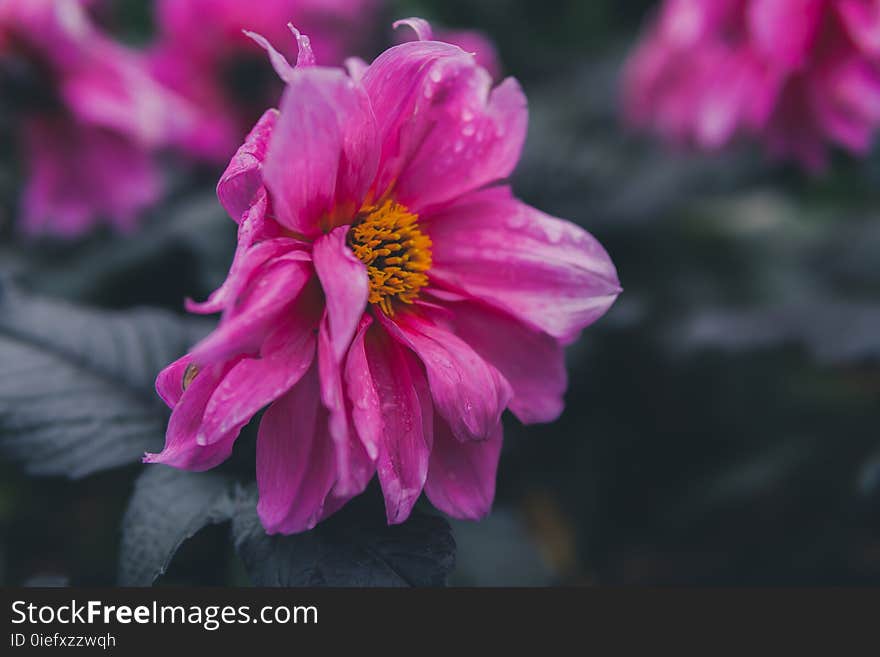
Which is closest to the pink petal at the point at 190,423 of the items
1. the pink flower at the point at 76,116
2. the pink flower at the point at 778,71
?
the pink flower at the point at 76,116

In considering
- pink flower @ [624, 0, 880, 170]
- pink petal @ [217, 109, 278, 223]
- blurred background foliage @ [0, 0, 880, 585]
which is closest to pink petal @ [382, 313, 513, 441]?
pink petal @ [217, 109, 278, 223]

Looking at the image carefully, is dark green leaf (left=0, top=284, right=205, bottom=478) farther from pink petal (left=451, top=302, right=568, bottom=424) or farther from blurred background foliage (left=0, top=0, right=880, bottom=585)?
pink petal (left=451, top=302, right=568, bottom=424)

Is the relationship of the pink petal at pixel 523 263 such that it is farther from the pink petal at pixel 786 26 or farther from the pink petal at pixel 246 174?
the pink petal at pixel 786 26

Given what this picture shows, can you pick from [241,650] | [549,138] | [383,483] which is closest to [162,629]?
[241,650]

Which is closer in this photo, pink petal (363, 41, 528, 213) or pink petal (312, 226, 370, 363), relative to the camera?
pink petal (312, 226, 370, 363)

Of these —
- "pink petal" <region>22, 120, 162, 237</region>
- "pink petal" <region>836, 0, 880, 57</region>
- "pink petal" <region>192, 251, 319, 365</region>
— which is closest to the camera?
"pink petal" <region>192, 251, 319, 365</region>

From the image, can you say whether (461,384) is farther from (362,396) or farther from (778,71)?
(778,71)
